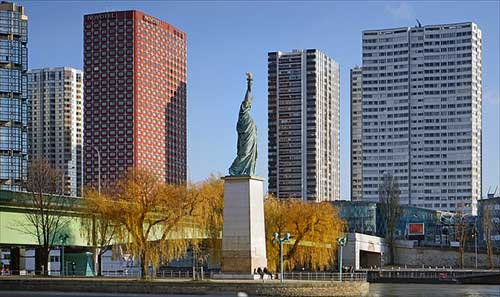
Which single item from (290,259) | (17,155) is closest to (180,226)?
(290,259)

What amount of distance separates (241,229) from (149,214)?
48.7ft

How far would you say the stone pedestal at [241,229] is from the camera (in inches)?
2781

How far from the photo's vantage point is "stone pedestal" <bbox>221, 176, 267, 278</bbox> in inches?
2781

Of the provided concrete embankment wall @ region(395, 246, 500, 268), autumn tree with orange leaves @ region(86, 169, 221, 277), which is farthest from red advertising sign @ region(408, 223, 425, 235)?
autumn tree with orange leaves @ region(86, 169, 221, 277)

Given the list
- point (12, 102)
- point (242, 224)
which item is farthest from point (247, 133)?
point (12, 102)

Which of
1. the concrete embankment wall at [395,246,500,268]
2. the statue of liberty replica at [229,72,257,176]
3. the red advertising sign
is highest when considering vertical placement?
the statue of liberty replica at [229,72,257,176]

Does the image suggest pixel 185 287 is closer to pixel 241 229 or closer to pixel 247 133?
pixel 241 229

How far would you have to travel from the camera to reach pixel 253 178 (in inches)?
2847

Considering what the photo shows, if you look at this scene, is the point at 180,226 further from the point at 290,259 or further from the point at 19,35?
the point at 19,35

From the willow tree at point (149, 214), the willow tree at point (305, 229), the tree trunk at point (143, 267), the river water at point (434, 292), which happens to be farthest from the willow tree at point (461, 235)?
the tree trunk at point (143, 267)

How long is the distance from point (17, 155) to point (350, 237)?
51.8 metres

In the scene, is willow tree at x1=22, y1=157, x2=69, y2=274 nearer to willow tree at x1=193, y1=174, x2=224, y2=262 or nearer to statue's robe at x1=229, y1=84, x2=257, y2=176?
→ willow tree at x1=193, y1=174, x2=224, y2=262

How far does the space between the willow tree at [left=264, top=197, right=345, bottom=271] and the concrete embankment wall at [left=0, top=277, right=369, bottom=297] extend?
2292cm

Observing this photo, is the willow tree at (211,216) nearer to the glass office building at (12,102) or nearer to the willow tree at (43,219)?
the willow tree at (43,219)
